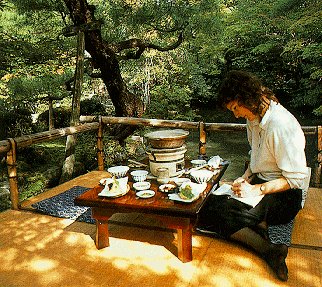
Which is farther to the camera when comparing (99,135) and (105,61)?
(105,61)

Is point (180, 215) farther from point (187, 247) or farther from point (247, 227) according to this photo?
point (247, 227)

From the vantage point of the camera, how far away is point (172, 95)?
32.2ft

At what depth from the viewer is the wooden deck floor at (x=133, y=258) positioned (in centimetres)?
192

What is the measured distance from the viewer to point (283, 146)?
6.57 ft

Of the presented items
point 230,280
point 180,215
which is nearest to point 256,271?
point 230,280

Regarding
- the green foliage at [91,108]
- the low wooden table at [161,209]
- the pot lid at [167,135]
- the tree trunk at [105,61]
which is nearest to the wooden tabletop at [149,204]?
the low wooden table at [161,209]

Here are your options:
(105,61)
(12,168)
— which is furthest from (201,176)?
(105,61)

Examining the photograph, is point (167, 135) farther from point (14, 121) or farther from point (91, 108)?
point (91, 108)

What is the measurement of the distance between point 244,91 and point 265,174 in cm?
62

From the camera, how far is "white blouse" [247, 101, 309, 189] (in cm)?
200

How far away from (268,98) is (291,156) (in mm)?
418

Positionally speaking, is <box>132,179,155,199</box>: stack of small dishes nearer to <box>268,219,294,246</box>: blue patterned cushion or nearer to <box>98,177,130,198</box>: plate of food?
<box>98,177,130,198</box>: plate of food

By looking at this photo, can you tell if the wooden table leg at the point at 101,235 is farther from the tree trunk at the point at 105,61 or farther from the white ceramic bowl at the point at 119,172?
the tree trunk at the point at 105,61

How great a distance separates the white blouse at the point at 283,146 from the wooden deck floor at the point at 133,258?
0.54m
